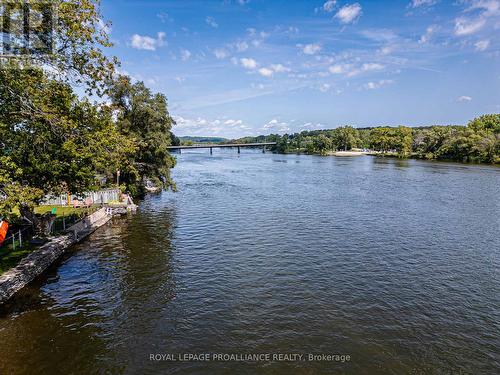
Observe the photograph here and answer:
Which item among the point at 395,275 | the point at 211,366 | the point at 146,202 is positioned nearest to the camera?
the point at 211,366

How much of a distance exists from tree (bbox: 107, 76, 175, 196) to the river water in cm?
1520

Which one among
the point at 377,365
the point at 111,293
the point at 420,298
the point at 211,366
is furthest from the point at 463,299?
the point at 111,293

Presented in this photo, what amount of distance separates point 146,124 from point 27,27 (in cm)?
3474

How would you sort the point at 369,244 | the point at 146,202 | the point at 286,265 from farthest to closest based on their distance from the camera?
the point at 146,202
the point at 369,244
the point at 286,265

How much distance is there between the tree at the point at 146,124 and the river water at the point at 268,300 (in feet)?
49.9

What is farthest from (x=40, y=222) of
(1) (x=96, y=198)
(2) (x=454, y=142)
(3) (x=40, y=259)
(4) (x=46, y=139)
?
(2) (x=454, y=142)

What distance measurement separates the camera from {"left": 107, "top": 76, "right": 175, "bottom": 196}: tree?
51.7 metres

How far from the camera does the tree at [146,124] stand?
51688 millimetres

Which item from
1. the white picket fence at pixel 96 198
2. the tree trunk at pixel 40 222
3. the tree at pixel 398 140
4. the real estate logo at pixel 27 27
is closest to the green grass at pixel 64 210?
the white picket fence at pixel 96 198

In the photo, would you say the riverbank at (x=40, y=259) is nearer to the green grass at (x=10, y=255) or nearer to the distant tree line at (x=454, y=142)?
the green grass at (x=10, y=255)

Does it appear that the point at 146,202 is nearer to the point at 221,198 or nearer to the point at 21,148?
the point at 221,198

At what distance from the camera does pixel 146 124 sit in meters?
53.2

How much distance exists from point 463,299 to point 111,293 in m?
22.8

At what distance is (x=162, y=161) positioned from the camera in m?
54.8
